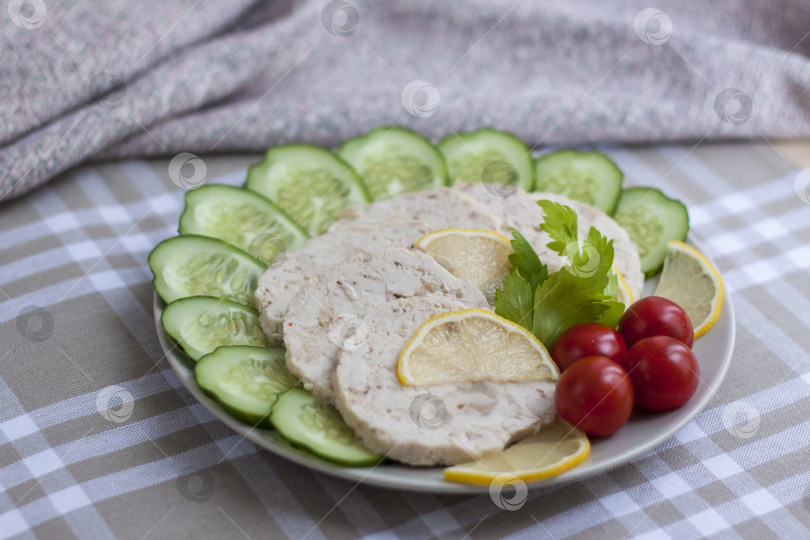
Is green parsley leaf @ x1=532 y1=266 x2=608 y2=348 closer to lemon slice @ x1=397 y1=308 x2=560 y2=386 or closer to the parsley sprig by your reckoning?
the parsley sprig

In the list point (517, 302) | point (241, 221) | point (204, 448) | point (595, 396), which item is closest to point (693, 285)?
point (517, 302)

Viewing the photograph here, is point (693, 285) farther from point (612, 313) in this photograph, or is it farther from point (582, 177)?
point (582, 177)

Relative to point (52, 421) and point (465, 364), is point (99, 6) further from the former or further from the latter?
point (465, 364)

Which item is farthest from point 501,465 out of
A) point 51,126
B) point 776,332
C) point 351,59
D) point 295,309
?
point 351,59

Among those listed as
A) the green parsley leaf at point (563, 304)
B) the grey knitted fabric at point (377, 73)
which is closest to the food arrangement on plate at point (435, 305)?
the green parsley leaf at point (563, 304)

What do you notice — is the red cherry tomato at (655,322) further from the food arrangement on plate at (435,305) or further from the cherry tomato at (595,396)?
the cherry tomato at (595,396)

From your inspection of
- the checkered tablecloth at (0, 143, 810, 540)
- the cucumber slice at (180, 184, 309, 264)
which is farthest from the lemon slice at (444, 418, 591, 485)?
the cucumber slice at (180, 184, 309, 264)

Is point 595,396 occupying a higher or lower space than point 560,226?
lower
